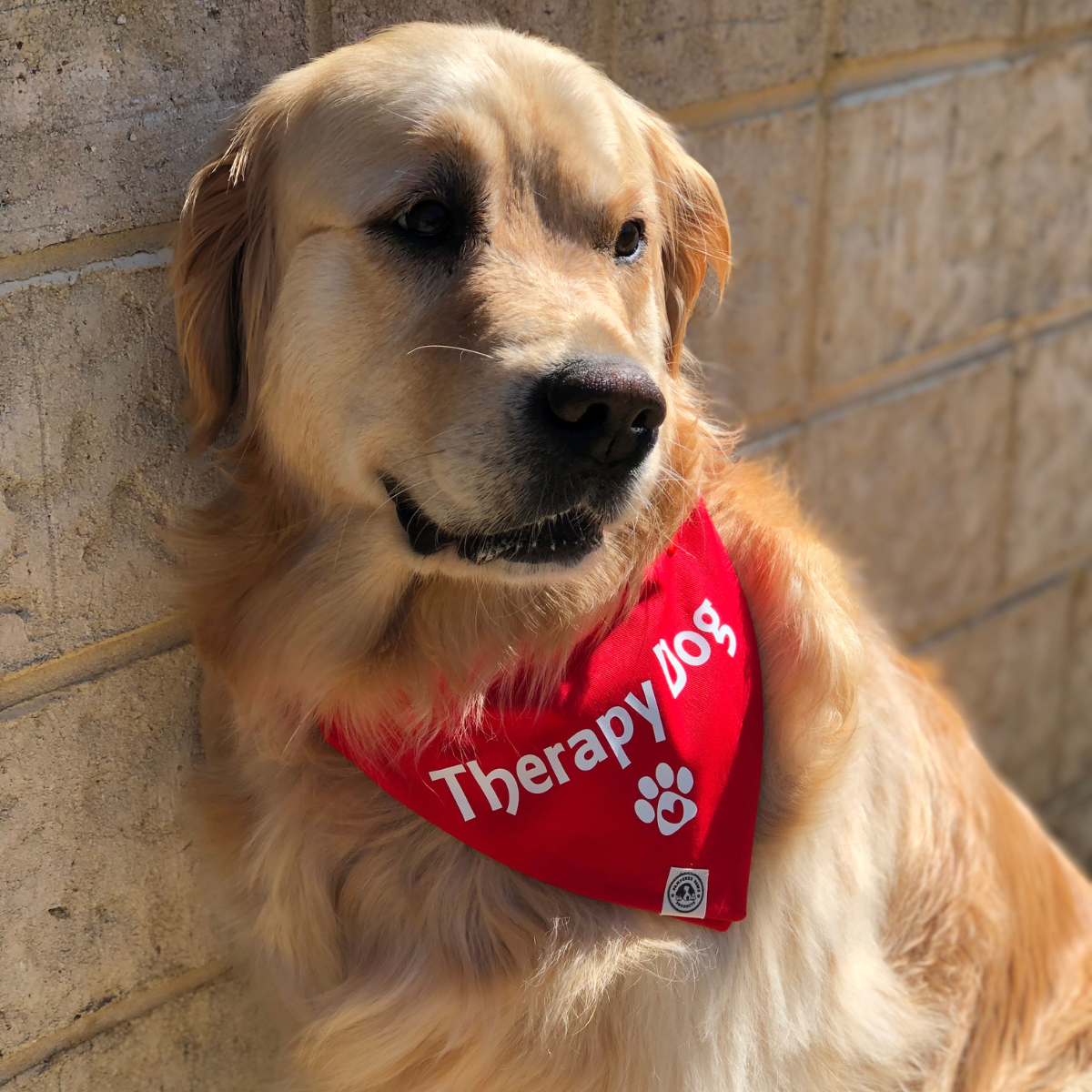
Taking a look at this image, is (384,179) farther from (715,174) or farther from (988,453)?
(988,453)

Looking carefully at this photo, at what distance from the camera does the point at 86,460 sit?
2121 mm

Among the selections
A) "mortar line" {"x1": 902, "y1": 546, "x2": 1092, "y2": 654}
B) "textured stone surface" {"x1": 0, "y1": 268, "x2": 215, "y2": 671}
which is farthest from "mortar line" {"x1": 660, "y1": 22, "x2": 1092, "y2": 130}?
"mortar line" {"x1": 902, "y1": 546, "x2": 1092, "y2": 654}

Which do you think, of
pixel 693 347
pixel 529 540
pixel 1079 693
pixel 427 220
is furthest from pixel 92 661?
pixel 1079 693

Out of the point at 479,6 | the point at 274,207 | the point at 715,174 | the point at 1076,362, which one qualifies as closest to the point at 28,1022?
the point at 274,207

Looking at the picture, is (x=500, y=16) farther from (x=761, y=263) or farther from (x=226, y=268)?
(x=761, y=263)

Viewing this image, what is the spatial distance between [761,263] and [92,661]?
1832mm

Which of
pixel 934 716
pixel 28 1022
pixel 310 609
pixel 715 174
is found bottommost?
pixel 28 1022

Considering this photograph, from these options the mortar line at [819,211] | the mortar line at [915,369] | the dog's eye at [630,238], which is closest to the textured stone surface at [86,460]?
the dog's eye at [630,238]

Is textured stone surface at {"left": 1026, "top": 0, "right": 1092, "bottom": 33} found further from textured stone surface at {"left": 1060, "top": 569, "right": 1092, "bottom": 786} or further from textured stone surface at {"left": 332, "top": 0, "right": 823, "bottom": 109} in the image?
textured stone surface at {"left": 1060, "top": 569, "right": 1092, "bottom": 786}

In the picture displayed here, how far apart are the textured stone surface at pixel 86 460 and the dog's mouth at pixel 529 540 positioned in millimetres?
519

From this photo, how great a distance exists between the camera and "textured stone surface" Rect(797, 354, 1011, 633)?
3518mm

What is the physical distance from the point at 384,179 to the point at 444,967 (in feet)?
4.07

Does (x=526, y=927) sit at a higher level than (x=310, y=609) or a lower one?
lower

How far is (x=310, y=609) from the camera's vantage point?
82.1 inches
